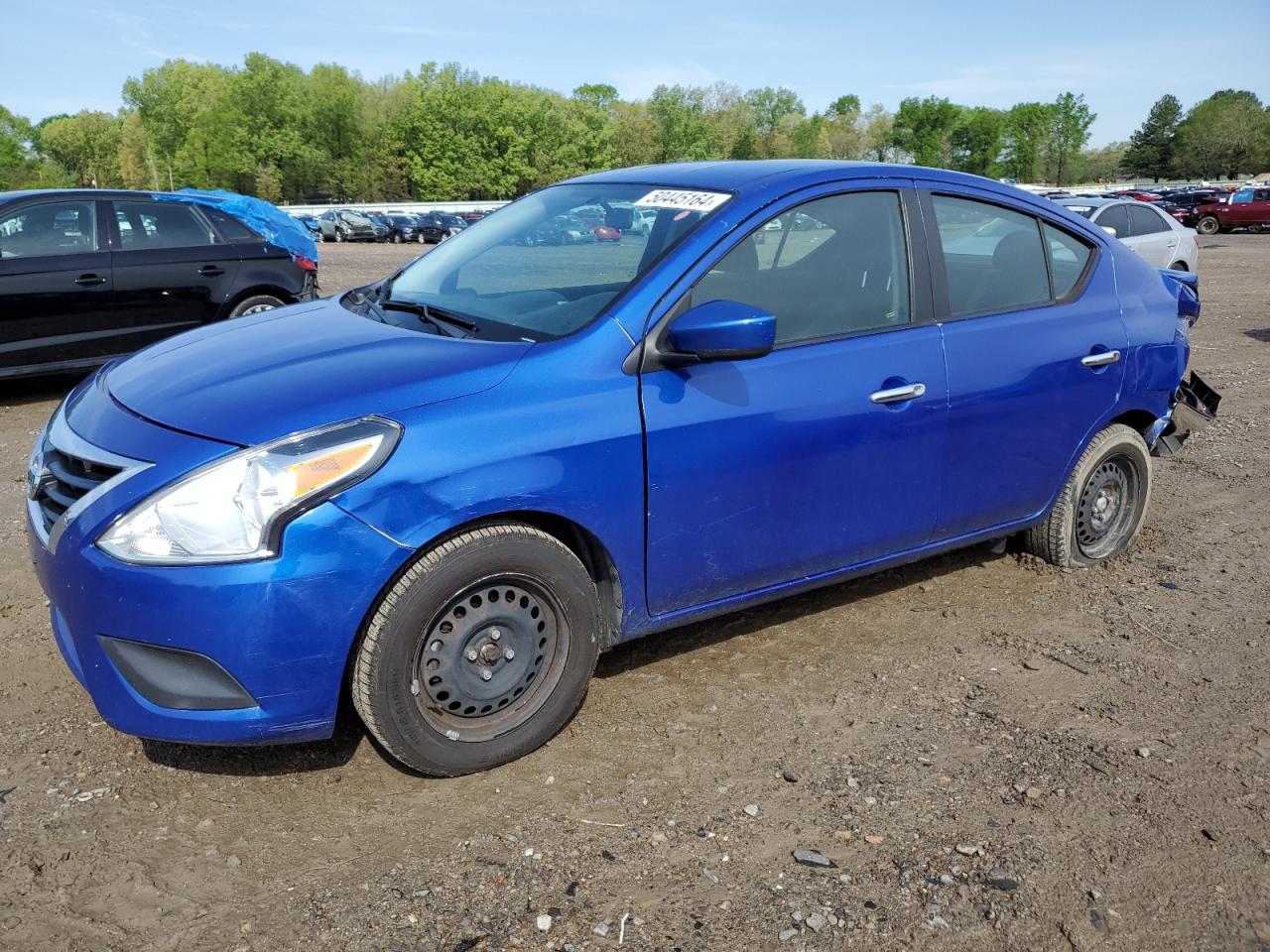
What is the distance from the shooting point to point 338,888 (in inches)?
104

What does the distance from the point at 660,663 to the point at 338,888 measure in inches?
62.0

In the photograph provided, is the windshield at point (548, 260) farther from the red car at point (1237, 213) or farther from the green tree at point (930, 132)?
the green tree at point (930, 132)

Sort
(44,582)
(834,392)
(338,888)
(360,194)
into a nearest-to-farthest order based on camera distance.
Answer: (338,888), (44,582), (834,392), (360,194)

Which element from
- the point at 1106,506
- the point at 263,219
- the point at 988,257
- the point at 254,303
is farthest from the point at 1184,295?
the point at 263,219

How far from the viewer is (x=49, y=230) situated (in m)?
8.20

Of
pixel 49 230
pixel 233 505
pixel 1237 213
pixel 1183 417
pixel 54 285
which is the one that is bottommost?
pixel 1183 417

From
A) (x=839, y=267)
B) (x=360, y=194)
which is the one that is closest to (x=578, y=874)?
(x=839, y=267)

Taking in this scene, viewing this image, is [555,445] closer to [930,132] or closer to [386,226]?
[386,226]

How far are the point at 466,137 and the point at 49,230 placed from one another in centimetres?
10252

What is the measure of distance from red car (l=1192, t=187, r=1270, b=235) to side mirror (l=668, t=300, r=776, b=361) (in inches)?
1720

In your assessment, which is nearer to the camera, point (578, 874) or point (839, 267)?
point (578, 874)

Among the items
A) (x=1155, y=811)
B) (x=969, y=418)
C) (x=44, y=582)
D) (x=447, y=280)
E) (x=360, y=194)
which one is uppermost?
(x=360, y=194)

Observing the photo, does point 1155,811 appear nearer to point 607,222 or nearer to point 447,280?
point 607,222

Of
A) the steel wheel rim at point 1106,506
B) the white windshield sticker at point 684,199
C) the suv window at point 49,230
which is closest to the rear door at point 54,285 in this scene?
the suv window at point 49,230
